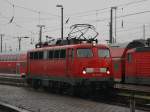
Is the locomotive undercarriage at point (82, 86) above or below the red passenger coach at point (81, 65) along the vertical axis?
below

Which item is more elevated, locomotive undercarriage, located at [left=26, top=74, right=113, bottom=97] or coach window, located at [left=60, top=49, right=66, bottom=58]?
coach window, located at [left=60, top=49, right=66, bottom=58]

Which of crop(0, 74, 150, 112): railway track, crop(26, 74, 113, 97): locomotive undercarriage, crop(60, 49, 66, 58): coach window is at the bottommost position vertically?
crop(0, 74, 150, 112): railway track

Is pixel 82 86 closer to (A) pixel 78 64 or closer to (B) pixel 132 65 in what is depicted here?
(A) pixel 78 64

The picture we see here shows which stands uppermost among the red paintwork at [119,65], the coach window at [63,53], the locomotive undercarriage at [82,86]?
the coach window at [63,53]

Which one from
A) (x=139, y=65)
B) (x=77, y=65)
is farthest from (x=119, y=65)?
(x=77, y=65)

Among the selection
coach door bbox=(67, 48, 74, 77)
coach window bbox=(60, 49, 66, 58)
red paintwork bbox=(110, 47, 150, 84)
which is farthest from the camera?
red paintwork bbox=(110, 47, 150, 84)

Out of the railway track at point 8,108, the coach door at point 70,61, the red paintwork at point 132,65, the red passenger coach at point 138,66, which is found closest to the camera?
the railway track at point 8,108

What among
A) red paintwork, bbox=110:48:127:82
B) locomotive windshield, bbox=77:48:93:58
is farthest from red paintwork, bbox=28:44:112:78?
red paintwork, bbox=110:48:127:82

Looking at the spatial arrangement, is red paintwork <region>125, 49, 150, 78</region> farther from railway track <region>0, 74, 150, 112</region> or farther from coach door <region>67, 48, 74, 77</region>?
coach door <region>67, 48, 74, 77</region>

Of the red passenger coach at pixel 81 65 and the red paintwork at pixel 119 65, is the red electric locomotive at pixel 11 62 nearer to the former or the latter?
the red paintwork at pixel 119 65

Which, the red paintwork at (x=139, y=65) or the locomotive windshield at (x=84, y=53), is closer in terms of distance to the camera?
the locomotive windshield at (x=84, y=53)

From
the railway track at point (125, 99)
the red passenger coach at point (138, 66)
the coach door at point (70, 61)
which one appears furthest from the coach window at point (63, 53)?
the red passenger coach at point (138, 66)

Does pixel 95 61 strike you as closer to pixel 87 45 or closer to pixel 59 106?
pixel 87 45

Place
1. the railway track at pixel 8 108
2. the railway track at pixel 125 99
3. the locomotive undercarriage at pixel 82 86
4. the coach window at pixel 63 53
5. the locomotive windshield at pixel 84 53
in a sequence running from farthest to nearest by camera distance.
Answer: the coach window at pixel 63 53
the locomotive windshield at pixel 84 53
the locomotive undercarriage at pixel 82 86
the railway track at pixel 125 99
the railway track at pixel 8 108
